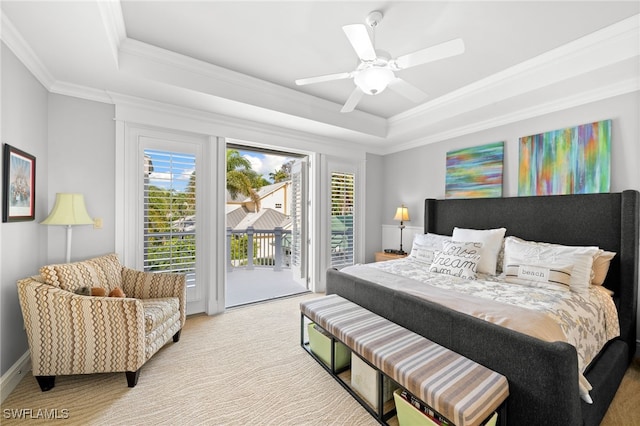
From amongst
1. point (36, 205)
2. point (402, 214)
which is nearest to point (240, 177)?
point (402, 214)

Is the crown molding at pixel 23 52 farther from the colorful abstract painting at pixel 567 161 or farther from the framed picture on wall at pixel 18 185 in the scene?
the colorful abstract painting at pixel 567 161

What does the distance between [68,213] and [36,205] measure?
29 centimetres

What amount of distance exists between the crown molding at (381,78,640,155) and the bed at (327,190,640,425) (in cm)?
96

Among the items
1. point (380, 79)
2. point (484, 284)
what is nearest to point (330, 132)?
point (380, 79)

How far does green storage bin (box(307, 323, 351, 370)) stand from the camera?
2.22 meters

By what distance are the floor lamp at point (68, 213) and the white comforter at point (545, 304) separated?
2691mm

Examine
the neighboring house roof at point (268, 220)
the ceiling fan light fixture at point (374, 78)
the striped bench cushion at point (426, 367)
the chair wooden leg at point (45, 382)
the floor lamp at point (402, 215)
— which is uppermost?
the ceiling fan light fixture at point (374, 78)

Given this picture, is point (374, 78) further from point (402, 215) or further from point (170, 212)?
point (402, 215)

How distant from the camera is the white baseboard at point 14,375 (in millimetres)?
1893

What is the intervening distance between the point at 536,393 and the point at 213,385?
2.07 meters

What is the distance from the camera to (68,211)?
2.44 metres

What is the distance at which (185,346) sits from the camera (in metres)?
2.64

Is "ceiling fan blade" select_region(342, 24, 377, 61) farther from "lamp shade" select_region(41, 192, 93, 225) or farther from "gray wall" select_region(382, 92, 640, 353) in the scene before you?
"lamp shade" select_region(41, 192, 93, 225)

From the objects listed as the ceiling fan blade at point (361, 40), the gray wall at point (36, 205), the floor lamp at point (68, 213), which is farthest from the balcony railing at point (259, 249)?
the ceiling fan blade at point (361, 40)
